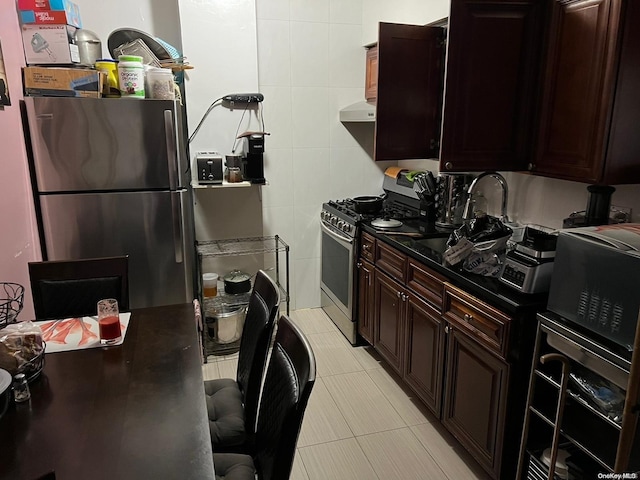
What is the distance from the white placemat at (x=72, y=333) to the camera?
1612mm

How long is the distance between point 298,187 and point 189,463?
270cm

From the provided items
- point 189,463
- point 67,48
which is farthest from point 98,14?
point 189,463

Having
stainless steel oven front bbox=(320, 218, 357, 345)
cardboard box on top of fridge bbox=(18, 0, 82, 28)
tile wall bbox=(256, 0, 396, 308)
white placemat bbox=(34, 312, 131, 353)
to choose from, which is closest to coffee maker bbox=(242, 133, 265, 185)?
tile wall bbox=(256, 0, 396, 308)

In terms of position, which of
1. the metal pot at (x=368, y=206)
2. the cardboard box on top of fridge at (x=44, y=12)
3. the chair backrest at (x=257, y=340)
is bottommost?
the chair backrest at (x=257, y=340)

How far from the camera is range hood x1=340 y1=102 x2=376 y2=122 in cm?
302

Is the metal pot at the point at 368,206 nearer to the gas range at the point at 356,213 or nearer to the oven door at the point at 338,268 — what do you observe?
the gas range at the point at 356,213

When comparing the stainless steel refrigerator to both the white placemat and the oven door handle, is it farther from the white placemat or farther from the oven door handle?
the oven door handle

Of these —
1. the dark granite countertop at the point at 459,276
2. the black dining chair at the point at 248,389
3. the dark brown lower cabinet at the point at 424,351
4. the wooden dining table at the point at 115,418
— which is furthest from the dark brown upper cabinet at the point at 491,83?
the wooden dining table at the point at 115,418

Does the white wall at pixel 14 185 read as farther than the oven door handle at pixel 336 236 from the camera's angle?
No

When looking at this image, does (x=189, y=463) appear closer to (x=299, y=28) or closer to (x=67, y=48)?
(x=67, y=48)

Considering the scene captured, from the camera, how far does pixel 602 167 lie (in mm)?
1720

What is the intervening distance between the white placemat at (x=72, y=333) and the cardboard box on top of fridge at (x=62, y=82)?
1301mm

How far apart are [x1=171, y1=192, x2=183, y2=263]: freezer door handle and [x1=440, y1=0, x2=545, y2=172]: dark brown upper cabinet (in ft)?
4.82

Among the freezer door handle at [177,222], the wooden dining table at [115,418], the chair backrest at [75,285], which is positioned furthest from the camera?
the freezer door handle at [177,222]
